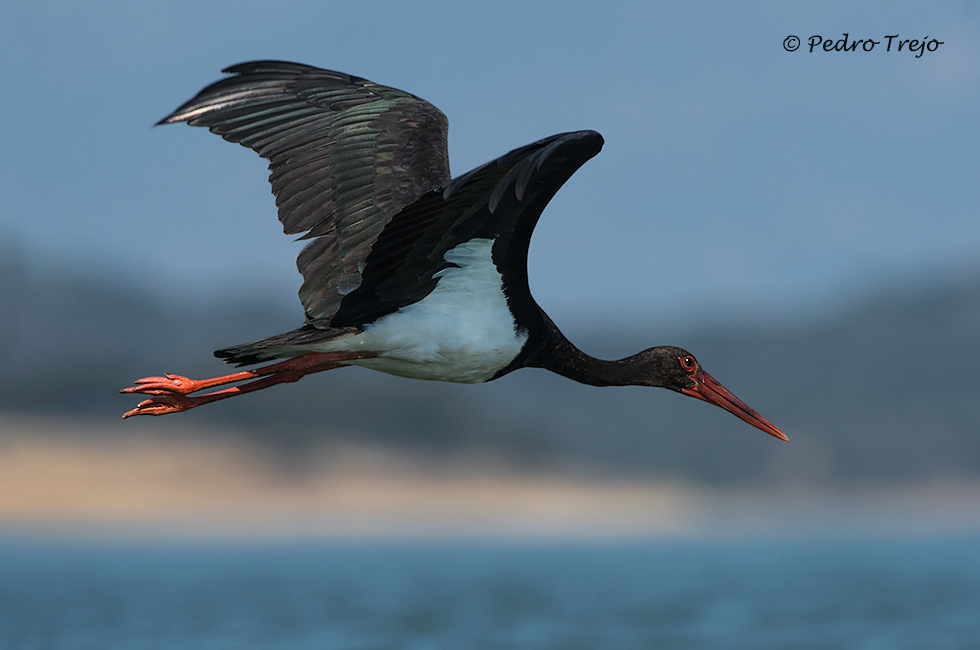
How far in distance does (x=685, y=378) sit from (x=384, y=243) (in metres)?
4.28

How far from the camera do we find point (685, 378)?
1069cm

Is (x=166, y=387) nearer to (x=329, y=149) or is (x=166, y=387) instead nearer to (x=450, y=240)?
(x=329, y=149)

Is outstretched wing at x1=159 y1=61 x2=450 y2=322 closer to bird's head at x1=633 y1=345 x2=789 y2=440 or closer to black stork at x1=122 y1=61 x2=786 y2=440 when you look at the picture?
black stork at x1=122 y1=61 x2=786 y2=440

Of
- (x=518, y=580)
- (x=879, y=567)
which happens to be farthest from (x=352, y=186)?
(x=879, y=567)

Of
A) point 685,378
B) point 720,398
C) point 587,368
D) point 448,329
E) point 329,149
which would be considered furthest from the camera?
point 720,398

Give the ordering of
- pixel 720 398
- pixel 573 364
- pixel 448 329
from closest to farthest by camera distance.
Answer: pixel 448 329 → pixel 573 364 → pixel 720 398

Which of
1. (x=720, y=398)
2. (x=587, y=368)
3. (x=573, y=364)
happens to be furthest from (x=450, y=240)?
(x=720, y=398)

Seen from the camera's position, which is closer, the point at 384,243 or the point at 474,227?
the point at 474,227

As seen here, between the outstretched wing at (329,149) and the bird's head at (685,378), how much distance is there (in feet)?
9.09

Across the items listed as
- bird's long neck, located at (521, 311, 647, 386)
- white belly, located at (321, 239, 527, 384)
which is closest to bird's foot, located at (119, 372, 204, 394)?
white belly, located at (321, 239, 527, 384)

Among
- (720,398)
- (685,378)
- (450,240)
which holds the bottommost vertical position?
(720,398)

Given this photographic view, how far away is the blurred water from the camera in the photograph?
189 feet

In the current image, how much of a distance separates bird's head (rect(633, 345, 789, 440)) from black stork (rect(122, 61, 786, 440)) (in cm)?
3

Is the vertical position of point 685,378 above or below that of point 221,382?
above
